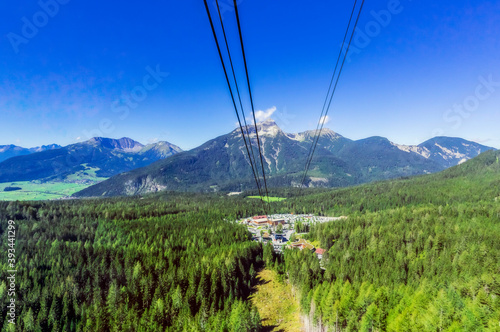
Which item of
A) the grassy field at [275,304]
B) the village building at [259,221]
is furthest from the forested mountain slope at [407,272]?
the village building at [259,221]

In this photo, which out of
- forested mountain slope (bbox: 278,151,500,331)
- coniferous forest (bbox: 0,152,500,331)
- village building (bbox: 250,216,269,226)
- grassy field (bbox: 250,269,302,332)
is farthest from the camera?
village building (bbox: 250,216,269,226)

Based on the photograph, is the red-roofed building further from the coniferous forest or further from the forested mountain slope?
the forested mountain slope

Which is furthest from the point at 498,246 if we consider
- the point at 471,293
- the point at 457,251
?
the point at 471,293

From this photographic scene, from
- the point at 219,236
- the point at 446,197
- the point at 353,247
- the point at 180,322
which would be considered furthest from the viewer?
the point at 446,197

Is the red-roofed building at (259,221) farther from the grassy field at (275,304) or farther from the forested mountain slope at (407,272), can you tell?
the grassy field at (275,304)

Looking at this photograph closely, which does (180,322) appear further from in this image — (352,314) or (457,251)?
(457,251)

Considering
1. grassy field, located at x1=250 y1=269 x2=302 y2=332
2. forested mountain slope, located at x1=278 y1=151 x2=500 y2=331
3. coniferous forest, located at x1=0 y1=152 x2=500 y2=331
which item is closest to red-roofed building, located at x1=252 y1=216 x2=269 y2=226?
coniferous forest, located at x1=0 y1=152 x2=500 y2=331
